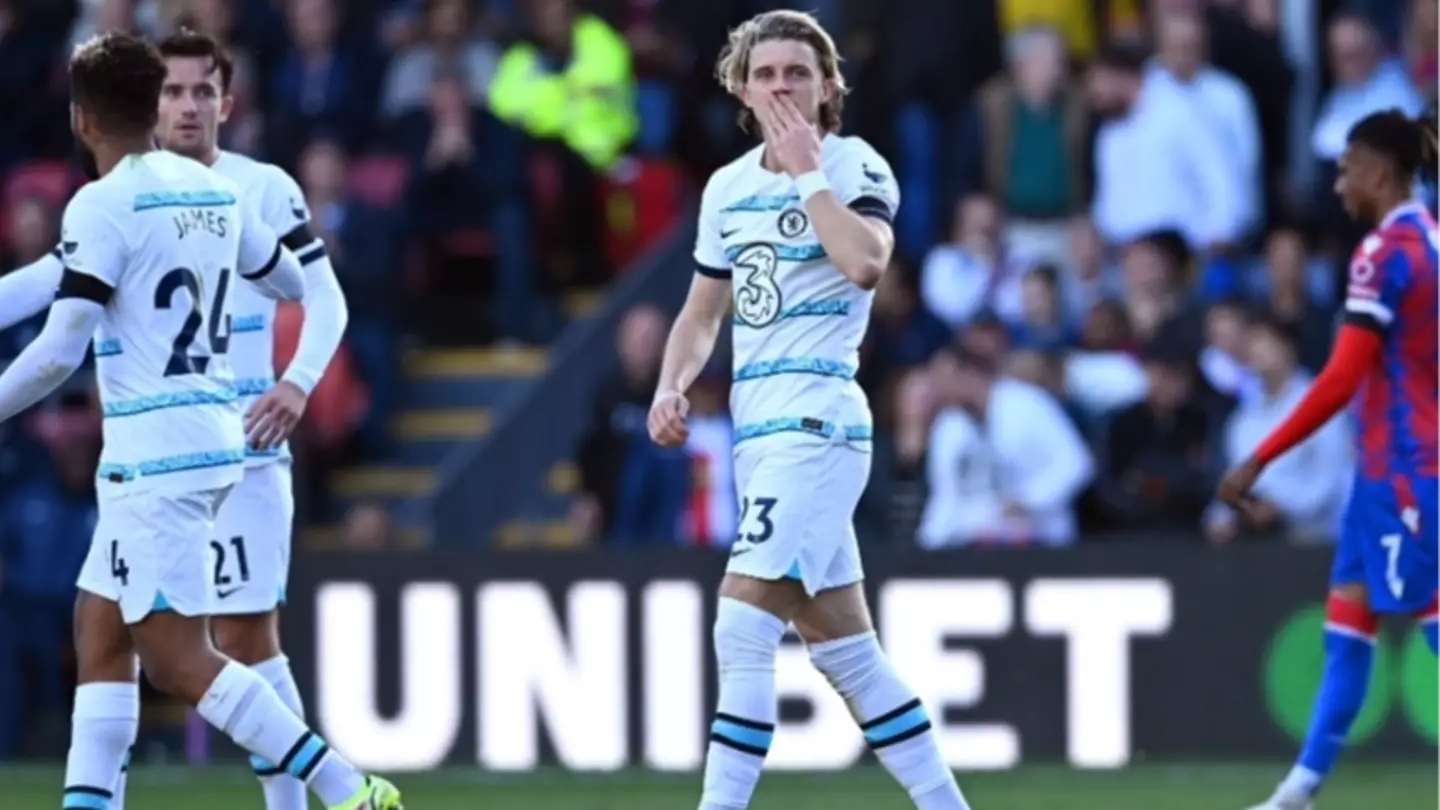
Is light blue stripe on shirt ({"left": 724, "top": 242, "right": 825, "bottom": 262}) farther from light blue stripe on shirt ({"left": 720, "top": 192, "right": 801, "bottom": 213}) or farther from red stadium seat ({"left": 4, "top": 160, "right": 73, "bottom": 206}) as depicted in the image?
red stadium seat ({"left": 4, "top": 160, "right": 73, "bottom": 206})

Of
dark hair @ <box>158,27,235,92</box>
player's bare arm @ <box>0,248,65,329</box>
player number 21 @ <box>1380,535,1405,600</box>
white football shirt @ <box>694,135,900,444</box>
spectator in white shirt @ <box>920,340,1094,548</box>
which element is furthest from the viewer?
spectator in white shirt @ <box>920,340,1094,548</box>

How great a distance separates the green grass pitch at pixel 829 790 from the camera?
11602mm

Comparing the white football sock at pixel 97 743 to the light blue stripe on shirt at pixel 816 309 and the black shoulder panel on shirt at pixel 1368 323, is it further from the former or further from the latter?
the black shoulder panel on shirt at pixel 1368 323

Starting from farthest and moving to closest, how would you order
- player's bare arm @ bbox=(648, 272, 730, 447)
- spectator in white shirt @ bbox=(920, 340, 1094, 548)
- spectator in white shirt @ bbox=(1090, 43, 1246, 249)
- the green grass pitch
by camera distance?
spectator in white shirt @ bbox=(1090, 43, 1246, 249) < spectator in white shirt @ bbox=(920, 340, 1094, 548) < the green grass pitch < player's bare arm @ bbox=(648, 272, 730, 447)

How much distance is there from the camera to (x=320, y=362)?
359 inches

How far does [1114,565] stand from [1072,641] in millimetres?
398

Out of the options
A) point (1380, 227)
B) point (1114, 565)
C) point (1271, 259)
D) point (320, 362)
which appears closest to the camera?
point (320, 362)

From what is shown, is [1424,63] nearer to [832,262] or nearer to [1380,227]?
[1380,227]

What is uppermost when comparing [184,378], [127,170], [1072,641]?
[127,170]

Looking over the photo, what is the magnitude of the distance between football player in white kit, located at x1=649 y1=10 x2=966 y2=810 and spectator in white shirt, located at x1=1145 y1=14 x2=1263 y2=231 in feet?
24.6

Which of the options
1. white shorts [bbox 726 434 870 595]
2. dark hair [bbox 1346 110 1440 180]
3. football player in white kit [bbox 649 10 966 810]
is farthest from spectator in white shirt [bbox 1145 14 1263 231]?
white shorts [bbox 726 434 870 595]

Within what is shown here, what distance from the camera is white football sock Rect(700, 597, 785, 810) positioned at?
8172 millimetres

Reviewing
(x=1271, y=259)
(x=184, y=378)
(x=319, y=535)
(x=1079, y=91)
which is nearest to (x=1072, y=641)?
(x=1271, y=259)

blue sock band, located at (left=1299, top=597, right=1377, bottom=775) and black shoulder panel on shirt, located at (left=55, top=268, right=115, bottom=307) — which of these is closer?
black shoulder panel on shirt, located at (left=55, top=268, right=115, bottom=307)
